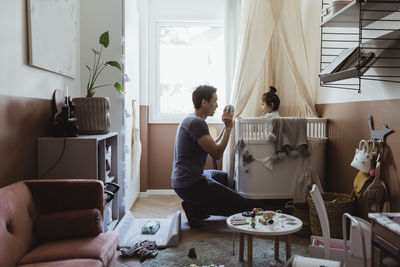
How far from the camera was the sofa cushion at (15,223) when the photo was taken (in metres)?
1.45

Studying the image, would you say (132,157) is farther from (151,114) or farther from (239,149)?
(239,149)

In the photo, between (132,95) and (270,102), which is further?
(132,95)

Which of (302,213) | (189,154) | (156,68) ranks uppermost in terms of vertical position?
(156,68)

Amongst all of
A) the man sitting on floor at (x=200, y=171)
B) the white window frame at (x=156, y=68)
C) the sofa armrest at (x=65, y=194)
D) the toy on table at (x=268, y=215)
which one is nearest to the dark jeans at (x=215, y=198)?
the man sitting on floor at (x=200, y=171)

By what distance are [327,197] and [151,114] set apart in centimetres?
251

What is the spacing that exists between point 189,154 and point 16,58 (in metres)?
1.46

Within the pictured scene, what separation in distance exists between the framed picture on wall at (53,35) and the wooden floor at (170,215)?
4.75 feet

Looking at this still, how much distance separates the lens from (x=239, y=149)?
3082 millimetres

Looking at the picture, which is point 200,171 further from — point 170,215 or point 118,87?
point 118,87

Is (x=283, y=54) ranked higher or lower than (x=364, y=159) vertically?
higher

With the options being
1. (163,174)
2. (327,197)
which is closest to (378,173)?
(327,197)

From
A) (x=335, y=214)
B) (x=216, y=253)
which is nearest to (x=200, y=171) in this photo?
(x=216, y=253)

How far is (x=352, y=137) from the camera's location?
2.68 m

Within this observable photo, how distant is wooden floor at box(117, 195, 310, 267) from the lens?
8.93 feet
